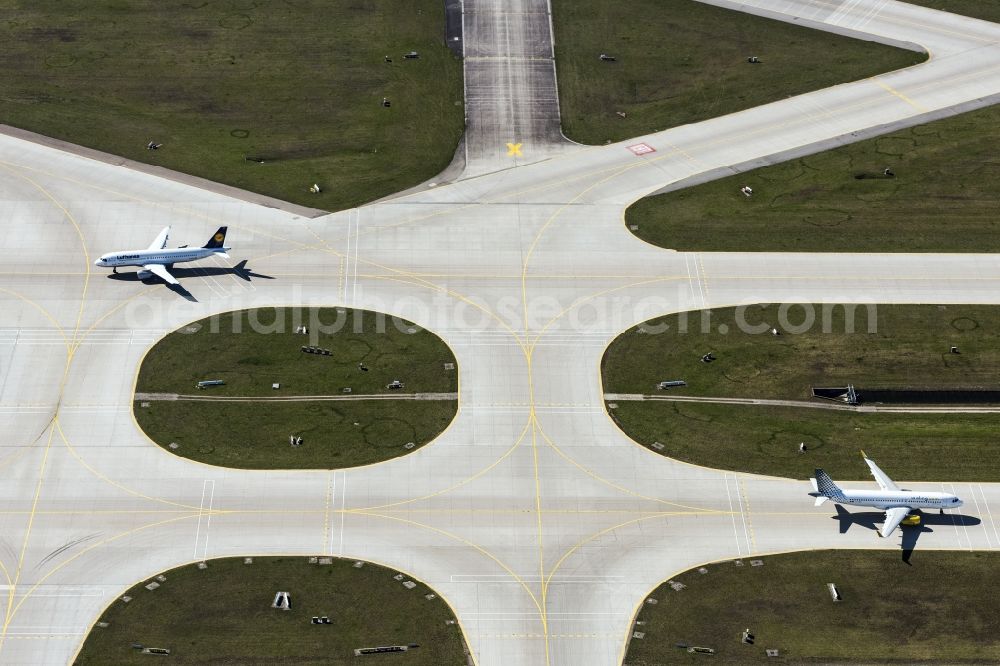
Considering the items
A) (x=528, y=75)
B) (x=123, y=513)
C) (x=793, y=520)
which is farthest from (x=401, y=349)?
(x=528, y=75)

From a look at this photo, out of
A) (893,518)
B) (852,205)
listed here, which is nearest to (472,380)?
(893,518)

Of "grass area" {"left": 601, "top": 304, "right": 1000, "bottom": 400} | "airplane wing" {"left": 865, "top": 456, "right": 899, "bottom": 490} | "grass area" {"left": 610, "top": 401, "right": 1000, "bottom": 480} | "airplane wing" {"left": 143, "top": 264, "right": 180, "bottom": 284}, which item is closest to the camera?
"airplane wing" {"left": 865, "top": 456, "right": 899, "bottom": 490}

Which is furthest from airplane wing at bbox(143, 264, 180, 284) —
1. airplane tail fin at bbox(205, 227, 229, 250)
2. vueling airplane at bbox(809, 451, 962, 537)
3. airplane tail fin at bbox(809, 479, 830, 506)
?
vueling airplane at bbox(809, 451, 962, 537)

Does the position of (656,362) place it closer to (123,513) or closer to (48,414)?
(123,513)

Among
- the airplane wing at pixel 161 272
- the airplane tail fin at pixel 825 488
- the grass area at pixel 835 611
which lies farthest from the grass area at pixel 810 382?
the airplane wing at pixel 161 272

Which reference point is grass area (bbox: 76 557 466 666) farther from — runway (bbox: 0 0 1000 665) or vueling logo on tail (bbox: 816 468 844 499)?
vueling logo on tail (bbox: 816 468 844 499)

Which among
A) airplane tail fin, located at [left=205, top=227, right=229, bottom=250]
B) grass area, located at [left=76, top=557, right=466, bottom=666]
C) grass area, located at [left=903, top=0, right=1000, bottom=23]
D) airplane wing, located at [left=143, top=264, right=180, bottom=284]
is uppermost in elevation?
grass area, located at [left=903, top=0, right=1000, bottom=23]

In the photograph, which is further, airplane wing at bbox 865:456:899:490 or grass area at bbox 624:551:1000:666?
airplane wing at bbox 865:456:899:490

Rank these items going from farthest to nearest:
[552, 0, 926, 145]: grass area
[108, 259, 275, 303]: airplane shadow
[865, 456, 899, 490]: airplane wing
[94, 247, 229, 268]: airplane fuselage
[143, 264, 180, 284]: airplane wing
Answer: [552, 0, 926, 145]: grass area < [108, 259, 275, 303]: airplane shadow < [143, 264, 180, 284]: airplane wing < [94, 247, 229, 268]: airplane fuselage < [865, 456, 899, 490]: airplane wing
